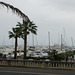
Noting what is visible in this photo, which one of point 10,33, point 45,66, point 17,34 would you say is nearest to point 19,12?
point 45,66

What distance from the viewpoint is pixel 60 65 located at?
40.4ft

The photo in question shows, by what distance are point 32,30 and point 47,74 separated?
21524 mm

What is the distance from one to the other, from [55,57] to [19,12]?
15.8 m

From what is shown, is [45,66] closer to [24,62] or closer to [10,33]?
[24,62]

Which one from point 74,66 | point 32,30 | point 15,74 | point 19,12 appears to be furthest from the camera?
point 32,30

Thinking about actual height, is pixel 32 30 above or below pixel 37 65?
above

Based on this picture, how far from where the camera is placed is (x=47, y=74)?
33.2 feet

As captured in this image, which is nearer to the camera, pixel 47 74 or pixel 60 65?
pixel 47 74

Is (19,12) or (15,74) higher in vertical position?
(19,12)

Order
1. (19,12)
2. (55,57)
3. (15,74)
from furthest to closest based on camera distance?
(55,57) → (15,74) → (19,12)

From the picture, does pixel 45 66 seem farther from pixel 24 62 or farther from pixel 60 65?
pixel 24 62

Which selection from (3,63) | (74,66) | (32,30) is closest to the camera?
(74,66)

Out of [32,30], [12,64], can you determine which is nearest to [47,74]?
[12,64]

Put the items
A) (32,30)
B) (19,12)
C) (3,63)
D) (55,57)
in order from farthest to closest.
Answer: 1. (32,30)
2. (55,57)
3. (3,63)
4. (19,12)
